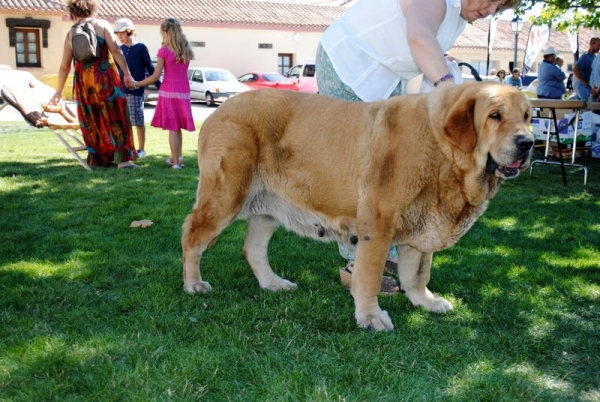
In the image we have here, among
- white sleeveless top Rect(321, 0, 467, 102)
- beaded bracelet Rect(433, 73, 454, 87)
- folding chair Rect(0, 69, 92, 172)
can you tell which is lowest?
folding chair Rect(0, 69, 92, 172)

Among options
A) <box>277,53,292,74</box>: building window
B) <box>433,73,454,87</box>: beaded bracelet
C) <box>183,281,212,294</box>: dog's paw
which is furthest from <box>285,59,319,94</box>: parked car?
<box>433,73,454,87</box>: beaded bracelet

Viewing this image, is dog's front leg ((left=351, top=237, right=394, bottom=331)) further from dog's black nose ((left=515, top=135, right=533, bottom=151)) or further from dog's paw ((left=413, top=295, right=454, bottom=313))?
dog's black nose ((left=515, top=135, right=533, bottom=151))

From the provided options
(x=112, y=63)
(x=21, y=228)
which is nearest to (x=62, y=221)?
(x=21, y=228)

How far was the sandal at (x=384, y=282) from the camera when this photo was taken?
414 cm

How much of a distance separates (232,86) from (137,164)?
2091cm

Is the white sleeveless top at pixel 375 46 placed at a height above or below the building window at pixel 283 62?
below

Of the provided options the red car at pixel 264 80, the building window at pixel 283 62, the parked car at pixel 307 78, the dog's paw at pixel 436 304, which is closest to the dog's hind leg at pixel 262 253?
the dog's paw at pixel 436 304

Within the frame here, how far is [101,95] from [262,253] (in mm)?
4945

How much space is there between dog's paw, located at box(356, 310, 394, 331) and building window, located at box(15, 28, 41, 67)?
116 ft

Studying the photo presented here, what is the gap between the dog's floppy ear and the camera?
3111 millimetres

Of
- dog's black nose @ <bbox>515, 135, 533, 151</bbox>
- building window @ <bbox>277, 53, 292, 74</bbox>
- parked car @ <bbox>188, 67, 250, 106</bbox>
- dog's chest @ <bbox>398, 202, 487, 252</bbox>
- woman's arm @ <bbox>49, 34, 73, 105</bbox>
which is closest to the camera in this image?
dog's black nose @ <bbox>515, 135, 533, 151</bbox>

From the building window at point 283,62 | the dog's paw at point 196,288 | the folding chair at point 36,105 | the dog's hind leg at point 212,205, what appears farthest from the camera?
the building window at point 283,62

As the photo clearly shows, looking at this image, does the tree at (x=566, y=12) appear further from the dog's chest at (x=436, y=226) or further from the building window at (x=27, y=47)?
the building window at (x=27, y=47)

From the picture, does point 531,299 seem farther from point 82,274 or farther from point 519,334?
point 82,274
